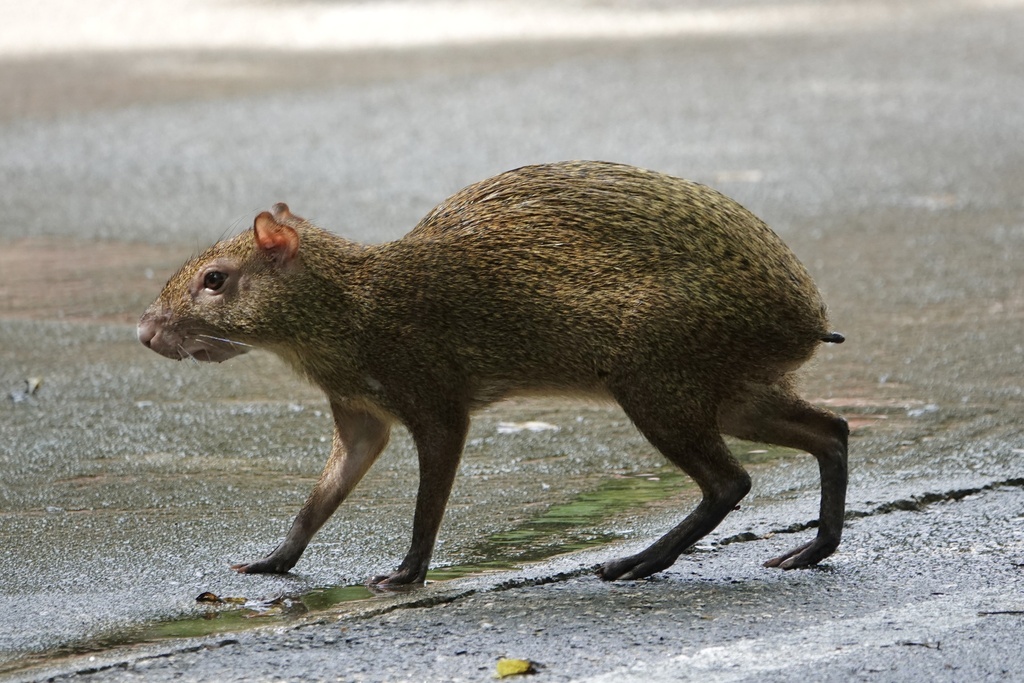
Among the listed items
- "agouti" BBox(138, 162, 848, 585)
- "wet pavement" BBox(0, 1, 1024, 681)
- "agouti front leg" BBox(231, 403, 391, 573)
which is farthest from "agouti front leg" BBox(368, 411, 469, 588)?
"agouti front leg" BBox(231, 403, 391, 573)

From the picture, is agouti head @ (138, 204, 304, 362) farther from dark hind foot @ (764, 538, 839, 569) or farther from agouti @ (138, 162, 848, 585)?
dark hind foot @ (764, 538, 839, 569)

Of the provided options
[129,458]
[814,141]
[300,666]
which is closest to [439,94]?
[814,141]

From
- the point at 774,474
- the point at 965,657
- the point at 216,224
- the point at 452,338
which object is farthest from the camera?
the point at 216,224

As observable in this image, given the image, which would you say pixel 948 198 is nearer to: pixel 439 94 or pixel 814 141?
pixel 814 141

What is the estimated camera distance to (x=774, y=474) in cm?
554

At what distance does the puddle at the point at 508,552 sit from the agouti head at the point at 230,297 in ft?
2.62

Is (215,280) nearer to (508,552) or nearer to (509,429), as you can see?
(508,552)

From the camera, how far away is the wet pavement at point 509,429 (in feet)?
13.4

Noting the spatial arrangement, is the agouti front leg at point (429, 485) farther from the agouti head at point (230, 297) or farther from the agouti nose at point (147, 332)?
the agouti nose at point (147, 332)

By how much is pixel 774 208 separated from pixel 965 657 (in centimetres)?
626

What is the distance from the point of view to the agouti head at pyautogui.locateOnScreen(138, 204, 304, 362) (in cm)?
475

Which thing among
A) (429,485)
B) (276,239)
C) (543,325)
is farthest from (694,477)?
(276,239)

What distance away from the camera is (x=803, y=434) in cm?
471

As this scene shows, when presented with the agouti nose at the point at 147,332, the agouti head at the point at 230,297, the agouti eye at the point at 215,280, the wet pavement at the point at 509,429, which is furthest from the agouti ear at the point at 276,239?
the wet pavement at the point at 509,429
